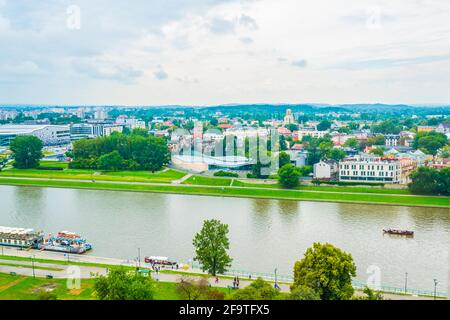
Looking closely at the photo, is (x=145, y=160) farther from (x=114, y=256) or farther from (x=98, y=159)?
(x=114, y=256)

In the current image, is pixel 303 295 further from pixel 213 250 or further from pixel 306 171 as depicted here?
pixel 306 171

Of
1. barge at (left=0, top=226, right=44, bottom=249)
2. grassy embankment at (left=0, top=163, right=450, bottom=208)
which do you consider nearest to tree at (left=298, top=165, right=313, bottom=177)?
grassy embankment at (left=0, top=163, right=450, bottom=208)

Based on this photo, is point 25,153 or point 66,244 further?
point 25,153

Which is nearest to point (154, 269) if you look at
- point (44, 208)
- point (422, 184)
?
point (44, 208)

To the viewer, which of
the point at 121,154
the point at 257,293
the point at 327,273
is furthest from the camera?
the point at 121,154

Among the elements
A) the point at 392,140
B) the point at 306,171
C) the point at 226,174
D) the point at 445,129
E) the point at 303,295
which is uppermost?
the point at 445,129

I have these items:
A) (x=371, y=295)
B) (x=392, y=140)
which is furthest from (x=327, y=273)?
(x=392, y=140)
